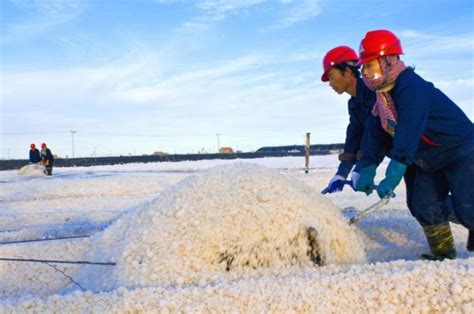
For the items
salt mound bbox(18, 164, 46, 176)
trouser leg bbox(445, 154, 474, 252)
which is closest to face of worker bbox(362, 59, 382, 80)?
trouser leg bbox(445, 154, 474, 252)

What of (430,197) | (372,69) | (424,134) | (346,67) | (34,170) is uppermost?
(346,67)

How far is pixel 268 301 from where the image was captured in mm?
2273

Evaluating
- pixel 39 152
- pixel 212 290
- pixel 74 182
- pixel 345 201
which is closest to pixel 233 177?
pixel 212 290

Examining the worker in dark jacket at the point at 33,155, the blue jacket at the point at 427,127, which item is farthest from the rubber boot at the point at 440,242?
the worker in dark jacket at the point at 33,155

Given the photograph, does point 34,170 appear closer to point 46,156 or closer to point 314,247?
point 46,156

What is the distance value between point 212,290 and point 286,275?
0.50 m

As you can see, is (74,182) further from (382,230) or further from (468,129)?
(468,129)

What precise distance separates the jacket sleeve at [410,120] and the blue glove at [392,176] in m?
0.06

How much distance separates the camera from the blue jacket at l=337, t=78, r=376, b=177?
4004 millimetres

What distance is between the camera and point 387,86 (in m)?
3.31

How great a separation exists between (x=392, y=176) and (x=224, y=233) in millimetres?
1070

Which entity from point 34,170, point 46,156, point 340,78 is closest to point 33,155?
point 46,156

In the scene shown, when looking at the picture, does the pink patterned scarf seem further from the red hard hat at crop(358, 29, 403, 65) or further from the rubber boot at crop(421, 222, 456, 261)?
the rubber boot at crop(421, 222, 456, 261)

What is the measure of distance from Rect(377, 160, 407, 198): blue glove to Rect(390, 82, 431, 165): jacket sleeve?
0.21 ft
